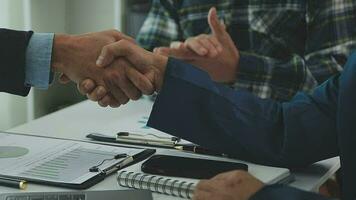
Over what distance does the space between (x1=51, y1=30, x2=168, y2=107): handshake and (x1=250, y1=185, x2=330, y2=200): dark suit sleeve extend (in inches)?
18.3

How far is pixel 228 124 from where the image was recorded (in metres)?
1.31

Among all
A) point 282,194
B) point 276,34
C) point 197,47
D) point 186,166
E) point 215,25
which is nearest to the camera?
point 282,194

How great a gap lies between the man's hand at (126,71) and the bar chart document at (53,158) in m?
0.17

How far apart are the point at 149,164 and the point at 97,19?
165cm

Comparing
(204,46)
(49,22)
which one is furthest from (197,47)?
(49,22)

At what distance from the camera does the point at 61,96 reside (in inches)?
111

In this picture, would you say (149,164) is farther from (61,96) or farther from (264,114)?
(61,96)

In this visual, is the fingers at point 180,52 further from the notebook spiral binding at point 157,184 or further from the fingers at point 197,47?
the notebook spiral binding at point 157,184

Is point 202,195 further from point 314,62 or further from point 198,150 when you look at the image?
point 314,62

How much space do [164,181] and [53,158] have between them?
10.3 inches

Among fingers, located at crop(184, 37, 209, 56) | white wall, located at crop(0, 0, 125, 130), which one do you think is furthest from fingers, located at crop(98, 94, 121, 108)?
white wall, located at crop(0, 0, 125, 130)

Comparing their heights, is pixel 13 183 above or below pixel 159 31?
below

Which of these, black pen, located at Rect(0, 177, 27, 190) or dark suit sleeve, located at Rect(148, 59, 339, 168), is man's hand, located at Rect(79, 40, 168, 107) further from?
black pen, located at Rect(0, 177, 27, 190)

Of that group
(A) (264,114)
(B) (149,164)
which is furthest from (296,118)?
(B) (149,164)
